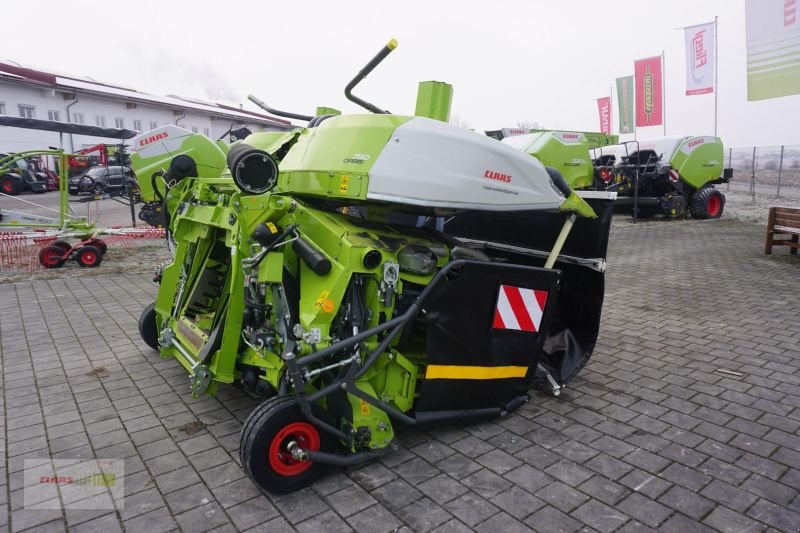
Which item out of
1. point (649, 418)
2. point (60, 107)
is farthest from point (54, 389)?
point (60, 107)

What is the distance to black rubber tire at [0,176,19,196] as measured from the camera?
22.1 m

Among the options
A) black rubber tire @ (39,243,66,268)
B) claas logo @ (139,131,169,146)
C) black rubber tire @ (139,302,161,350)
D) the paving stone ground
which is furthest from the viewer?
black rubber tire @ (39,243,66,268)

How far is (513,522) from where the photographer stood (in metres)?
2.54

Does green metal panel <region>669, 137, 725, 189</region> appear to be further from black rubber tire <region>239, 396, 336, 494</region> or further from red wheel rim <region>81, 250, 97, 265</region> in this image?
black rubber tire <region>239, 396, 336, 494</region>

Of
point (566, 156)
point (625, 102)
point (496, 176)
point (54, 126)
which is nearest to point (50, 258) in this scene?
point (54, 126)

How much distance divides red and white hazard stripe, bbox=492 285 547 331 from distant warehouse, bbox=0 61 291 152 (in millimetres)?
26943

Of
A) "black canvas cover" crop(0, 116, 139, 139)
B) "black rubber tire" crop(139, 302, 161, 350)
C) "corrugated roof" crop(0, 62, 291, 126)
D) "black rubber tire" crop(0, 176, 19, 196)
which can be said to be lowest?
"black rubber tire" crop(139, 302, 161, 350)

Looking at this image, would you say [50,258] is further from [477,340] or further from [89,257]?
[477,340]

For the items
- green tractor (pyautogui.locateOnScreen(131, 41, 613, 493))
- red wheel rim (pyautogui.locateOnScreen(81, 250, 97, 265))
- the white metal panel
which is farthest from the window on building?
the white metal panel

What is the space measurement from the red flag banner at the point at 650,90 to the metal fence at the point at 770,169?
11.7 ft

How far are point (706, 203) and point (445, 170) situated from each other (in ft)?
45.1

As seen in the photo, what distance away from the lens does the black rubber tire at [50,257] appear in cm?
852

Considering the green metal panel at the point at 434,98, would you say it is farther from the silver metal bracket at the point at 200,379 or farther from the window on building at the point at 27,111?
the window on building at the point at 27,111

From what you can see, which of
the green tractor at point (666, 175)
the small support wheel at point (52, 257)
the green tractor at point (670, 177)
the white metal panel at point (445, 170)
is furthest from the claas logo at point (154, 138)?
the green tractor at point (670, 177)
